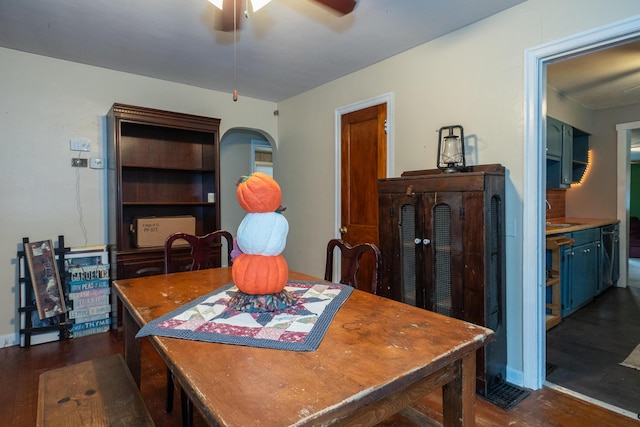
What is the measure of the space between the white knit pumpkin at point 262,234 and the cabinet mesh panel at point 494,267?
1407mm

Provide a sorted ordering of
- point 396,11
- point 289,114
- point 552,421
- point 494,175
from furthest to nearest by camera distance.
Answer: point 289,114
point 396,11
point 494,175
point 552,421

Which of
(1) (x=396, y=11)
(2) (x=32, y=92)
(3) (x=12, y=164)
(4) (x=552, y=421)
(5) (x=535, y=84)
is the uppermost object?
(1) (x=396, y=11)

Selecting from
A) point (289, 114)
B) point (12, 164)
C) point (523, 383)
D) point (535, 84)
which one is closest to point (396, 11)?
point (535, 84)

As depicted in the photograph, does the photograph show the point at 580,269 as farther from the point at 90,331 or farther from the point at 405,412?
the point at 90,331

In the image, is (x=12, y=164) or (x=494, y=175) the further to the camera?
(x=12, y=164)

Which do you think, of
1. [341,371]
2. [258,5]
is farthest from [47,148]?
[341,371]

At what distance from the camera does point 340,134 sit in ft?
11.4

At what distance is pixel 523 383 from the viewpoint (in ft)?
7.08

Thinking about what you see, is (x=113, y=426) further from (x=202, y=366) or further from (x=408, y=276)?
(x=408, y=276)

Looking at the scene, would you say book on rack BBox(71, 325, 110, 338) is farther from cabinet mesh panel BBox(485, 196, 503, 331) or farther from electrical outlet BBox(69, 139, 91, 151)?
cabinet mesh panel BBox(485, 196, 503, 331)

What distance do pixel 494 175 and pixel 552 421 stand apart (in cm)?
137

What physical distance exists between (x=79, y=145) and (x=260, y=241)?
9.02ft

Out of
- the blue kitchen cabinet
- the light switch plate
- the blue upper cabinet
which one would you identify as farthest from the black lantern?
the light switch plate

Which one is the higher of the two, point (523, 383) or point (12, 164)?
point (12, 164)
